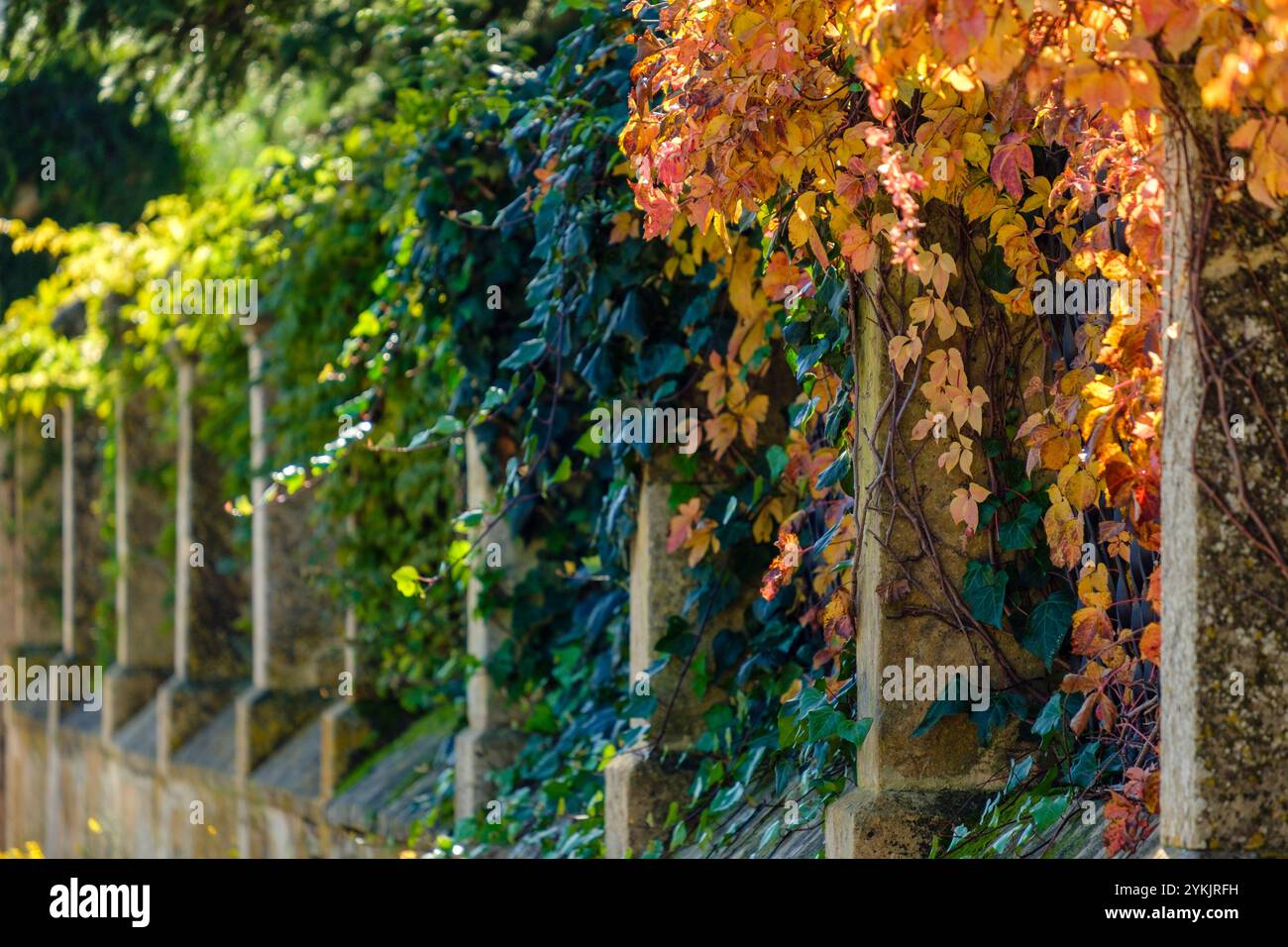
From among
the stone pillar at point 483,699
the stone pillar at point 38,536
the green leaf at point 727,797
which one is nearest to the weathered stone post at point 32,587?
the stone pillar at point 38,536

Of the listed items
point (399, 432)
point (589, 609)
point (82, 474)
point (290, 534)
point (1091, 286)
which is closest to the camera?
point (1091, 286)

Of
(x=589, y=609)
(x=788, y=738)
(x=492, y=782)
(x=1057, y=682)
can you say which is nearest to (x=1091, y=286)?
(x=1057, y=682)

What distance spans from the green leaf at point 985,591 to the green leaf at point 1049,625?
8cm

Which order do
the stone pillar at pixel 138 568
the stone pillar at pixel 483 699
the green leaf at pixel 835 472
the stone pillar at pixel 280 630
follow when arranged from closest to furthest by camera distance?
1. the green leaf at pixel 835 472
2. the stone pillar at pixel 483 699
3. the stone pillar at pixel 280 630
4. the stone pillar at pixel 138 568

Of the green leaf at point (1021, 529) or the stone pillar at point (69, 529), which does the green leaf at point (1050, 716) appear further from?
the stone pillar at point (69, 529)

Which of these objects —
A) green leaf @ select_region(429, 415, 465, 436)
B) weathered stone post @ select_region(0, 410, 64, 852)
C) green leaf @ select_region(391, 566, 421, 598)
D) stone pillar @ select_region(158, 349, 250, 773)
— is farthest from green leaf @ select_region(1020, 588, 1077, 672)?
weathered stone post @ select_region(0, 410, 64, 852)

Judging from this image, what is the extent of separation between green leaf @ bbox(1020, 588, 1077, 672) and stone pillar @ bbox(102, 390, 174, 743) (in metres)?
9.71

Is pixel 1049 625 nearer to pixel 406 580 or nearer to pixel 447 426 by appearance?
pixel 406 580

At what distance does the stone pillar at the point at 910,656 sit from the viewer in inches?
159

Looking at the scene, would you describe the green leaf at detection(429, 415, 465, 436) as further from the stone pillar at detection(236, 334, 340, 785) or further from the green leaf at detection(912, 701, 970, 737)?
the stone pillar at detection(236, 334, 340, 785)

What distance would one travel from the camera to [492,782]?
6.83 metres
